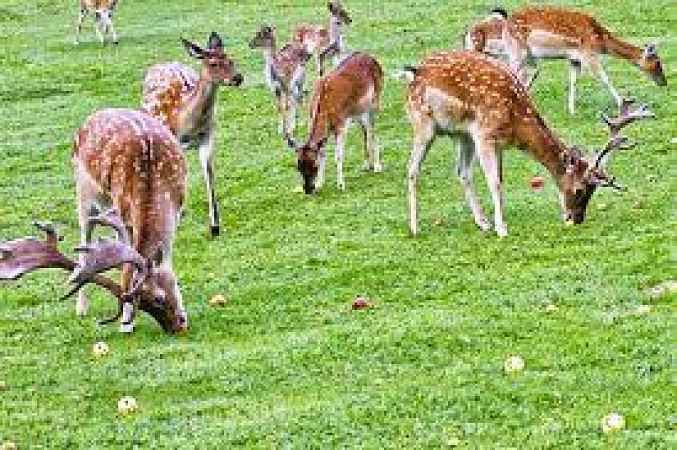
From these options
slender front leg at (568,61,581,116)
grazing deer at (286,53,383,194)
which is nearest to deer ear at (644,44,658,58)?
slender front leg at (568,61,581,116)

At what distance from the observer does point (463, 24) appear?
20297 mm

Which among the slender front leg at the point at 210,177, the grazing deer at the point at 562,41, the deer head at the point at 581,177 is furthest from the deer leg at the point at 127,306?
the grazing deer at the point at 562,41

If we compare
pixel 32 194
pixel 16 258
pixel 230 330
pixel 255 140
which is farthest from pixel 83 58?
pixel 16 258

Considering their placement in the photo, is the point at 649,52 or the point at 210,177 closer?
the point at 210,177

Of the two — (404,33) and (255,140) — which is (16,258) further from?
(404,33)

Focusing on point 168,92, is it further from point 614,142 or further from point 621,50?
point 621,50

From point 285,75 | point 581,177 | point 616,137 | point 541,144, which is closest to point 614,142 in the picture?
point 616,137

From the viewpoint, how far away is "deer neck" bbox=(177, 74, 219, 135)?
1083 cm

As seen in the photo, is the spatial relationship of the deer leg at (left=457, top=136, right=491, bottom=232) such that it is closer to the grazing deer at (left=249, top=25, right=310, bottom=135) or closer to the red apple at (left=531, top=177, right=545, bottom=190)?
the red apple at (left=531, top=177, right=545, bottom=190)

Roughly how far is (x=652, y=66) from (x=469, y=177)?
545 centimetres

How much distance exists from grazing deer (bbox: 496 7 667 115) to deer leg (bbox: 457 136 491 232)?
4.49 m

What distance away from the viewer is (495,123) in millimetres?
9859

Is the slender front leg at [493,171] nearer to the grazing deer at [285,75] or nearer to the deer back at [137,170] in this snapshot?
the deer back at [137,170]

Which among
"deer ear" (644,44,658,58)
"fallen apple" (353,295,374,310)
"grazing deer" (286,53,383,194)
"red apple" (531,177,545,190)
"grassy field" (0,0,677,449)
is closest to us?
"grassy field" (0,0,677,449)
